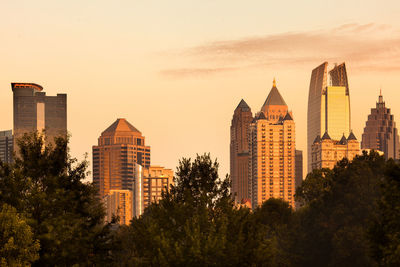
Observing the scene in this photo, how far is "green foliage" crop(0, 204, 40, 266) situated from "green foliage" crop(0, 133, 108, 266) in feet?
5.69

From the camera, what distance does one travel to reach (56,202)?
53.8m

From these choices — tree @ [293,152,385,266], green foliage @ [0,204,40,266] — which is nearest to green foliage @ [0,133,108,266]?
green foliage @ [0,204,40,266]

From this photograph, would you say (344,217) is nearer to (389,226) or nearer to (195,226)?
(389,226)

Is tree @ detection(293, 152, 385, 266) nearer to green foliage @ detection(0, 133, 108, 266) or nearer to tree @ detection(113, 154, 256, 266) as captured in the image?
tree @ detection(113, 154, 256, 266)

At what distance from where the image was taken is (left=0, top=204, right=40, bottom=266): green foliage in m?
49.4

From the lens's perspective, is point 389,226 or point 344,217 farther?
point 344,217

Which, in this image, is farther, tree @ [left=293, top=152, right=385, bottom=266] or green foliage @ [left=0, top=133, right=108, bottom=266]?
tree @ [left=293, top=152, right=385, bottom=266]

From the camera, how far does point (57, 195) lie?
53.8 m

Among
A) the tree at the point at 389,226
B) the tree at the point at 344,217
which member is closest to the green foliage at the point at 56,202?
the tree at the point at 389,226

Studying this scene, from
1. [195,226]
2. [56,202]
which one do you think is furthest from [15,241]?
[195,226]

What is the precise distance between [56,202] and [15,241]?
15.6ft

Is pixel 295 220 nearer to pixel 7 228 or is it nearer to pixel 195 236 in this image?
pixel 195 236

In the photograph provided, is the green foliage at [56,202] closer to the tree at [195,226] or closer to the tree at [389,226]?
the tree at [195,226]

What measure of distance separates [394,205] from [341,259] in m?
34.8
